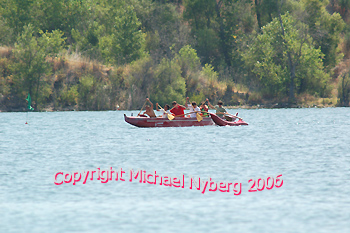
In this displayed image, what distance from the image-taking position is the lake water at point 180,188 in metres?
13.2

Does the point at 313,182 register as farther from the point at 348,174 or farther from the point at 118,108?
the point at 118,108

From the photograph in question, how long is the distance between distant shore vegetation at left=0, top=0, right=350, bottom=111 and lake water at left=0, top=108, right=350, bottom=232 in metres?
29.1

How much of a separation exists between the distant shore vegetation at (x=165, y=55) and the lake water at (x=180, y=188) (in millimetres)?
29060

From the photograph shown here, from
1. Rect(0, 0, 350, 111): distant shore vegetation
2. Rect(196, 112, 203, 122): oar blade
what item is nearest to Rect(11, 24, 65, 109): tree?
Rect(0, 0, 350, 111): distant shore vegetation

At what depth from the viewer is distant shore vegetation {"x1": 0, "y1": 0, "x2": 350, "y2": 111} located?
6288cm

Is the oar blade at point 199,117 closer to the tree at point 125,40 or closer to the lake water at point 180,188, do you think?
the lake water at point 180,188

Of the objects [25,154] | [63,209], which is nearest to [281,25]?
[25,154]

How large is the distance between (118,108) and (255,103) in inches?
602

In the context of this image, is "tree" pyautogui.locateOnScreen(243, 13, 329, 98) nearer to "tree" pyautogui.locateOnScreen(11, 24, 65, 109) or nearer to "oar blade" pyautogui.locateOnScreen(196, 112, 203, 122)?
"tree" pyautogui.locateOnScreen(11, 24, 65, 109)

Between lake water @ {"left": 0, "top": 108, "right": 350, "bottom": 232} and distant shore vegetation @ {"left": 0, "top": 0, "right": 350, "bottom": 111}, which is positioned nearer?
lake water @ {"left": 0, "top": 108, "right": 350, "bottom": 232}

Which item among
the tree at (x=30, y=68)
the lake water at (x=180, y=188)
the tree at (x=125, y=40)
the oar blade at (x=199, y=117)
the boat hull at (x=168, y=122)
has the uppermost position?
the tree at (x=125, y=40)

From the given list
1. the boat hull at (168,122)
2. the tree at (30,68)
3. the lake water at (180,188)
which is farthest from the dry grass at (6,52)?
the lake water at (180,188)

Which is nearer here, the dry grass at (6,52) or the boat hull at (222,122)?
the boat hull at (222,122)

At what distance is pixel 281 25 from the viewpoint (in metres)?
67.6
